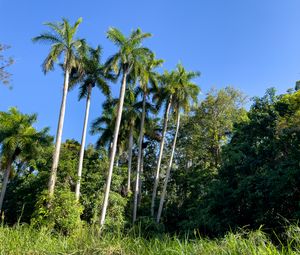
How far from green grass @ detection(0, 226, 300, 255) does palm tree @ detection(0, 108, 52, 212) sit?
23.8 metres

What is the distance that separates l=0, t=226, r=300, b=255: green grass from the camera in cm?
493

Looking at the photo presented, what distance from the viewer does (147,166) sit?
39469 millimetres

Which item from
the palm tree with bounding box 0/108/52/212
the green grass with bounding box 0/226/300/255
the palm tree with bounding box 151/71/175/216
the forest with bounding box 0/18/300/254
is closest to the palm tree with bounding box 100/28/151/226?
the forest with bounding box 0/18/300/254

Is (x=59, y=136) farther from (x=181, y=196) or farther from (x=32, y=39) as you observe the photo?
(x=181, y=196)

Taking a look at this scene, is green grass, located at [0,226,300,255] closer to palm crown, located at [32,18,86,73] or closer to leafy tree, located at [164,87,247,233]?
palm crown, located at [32,18,86,73]

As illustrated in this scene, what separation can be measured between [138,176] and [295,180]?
1533 centimetres

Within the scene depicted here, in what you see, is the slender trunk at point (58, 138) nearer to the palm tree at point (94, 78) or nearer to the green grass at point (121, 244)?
the palm tree at point (94, 78)

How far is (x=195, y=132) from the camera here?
115ft

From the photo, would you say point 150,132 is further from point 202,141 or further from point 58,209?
point 58,209

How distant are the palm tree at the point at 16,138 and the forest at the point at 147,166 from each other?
8 cm

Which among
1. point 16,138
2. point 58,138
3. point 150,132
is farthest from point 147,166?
point 58,138

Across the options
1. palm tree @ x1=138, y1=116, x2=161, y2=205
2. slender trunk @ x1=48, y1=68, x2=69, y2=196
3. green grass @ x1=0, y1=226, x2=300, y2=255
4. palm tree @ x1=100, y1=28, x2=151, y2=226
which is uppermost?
palm tree @ x1=100, y1=28, x2=151, y2=226

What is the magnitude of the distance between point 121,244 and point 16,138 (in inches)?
991

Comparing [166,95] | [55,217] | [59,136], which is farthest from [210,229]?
[166,95]
